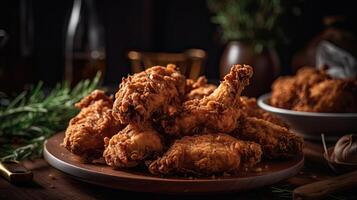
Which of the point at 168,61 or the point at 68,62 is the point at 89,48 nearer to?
the point at 68,62

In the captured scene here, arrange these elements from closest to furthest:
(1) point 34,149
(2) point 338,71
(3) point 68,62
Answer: (1) point 34,149 → (2) point 338,71 → (3) point 68,62

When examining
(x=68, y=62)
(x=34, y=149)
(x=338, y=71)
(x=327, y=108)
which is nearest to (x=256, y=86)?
(x=338, y=71)

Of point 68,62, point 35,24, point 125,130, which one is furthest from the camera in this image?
point 35,24

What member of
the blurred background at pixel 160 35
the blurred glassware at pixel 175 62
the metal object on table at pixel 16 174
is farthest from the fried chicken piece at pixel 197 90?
the blurred glassware at pixel 175 62

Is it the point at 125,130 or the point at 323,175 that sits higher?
the point at 125,130

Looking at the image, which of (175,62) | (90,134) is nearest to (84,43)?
(175,62)

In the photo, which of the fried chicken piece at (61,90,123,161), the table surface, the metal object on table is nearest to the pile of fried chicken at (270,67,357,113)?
the table surface

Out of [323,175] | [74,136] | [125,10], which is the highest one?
[125,10]
